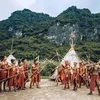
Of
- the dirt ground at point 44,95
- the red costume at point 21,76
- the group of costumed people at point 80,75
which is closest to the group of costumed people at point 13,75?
the red costume at point 21,76

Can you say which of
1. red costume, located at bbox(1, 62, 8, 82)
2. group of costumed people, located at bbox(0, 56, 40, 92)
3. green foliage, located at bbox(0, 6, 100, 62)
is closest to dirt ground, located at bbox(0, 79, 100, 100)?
group of costumed people, located at bbox(0, 56, 40, 92)

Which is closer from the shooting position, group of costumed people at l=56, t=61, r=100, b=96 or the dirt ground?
the dirt ground

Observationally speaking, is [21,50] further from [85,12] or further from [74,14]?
[85,12]

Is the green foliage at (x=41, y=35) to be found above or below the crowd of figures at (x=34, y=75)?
above

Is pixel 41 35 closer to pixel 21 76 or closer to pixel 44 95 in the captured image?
pixel 21 76

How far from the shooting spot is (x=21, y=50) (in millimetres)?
75438

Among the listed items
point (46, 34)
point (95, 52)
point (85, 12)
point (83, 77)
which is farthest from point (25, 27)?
point (83, 77)

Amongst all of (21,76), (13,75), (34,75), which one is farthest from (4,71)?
(34,75)

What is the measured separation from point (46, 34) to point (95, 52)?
2702 centimetres

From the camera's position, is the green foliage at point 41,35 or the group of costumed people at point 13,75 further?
the green foliage at point 41,35

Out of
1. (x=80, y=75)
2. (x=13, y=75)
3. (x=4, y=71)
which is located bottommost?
(x=80, y=75)

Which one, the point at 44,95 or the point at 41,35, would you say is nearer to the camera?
the point at 44,95

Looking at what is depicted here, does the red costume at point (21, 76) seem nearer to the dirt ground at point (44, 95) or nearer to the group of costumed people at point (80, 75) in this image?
the dirt ground at point (44, 95)

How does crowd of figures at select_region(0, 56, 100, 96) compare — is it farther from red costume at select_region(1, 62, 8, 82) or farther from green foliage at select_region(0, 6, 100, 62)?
green foliage at select_region(0, 6, 100, 62)
